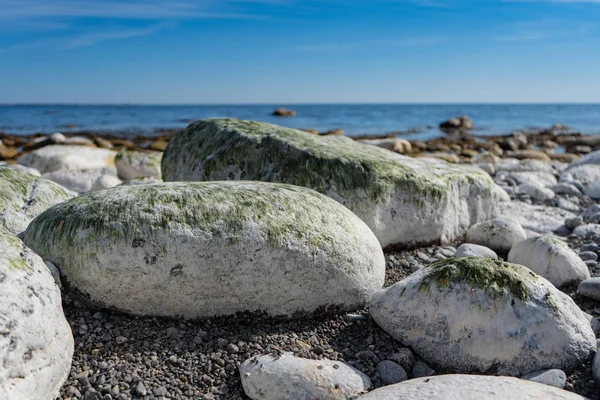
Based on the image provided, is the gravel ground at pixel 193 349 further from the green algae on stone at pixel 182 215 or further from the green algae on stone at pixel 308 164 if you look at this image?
the green algae on stone at pixel 308 164

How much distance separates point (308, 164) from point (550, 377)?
3.44 metres

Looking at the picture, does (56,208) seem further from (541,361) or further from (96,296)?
(541,361)

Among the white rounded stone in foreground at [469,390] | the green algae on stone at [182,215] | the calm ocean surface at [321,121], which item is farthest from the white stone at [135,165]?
the calm ocean surface at [321,121]

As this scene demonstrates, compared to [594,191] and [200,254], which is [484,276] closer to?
[200,254]

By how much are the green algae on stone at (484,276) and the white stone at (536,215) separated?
3.82 metres

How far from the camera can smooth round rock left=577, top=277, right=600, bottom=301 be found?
5197 mm

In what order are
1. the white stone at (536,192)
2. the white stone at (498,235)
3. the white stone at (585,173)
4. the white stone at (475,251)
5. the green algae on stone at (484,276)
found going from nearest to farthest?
the green algae on stone at (484,276)
the white stone at (475,251)
the white stone at (498,235)
the white stone at (536,192)
the white stone at (585,173)

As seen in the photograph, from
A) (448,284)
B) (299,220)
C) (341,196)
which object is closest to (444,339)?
(448,284)

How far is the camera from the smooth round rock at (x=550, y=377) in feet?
12.5

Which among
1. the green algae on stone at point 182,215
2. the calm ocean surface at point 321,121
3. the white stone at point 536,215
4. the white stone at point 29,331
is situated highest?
the green algae on stone at point 182,215

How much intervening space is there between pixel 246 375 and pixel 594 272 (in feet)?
13.6

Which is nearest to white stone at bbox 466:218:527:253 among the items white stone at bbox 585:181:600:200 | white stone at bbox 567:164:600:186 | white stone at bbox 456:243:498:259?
white stone at bbox 456:243:498:259

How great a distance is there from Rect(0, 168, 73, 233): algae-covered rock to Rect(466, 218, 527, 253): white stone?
4.56 meters

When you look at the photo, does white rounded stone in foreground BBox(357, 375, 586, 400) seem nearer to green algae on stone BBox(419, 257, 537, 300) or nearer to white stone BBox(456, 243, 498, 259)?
green algae on stone BBox(419, 257, 537, 300)
